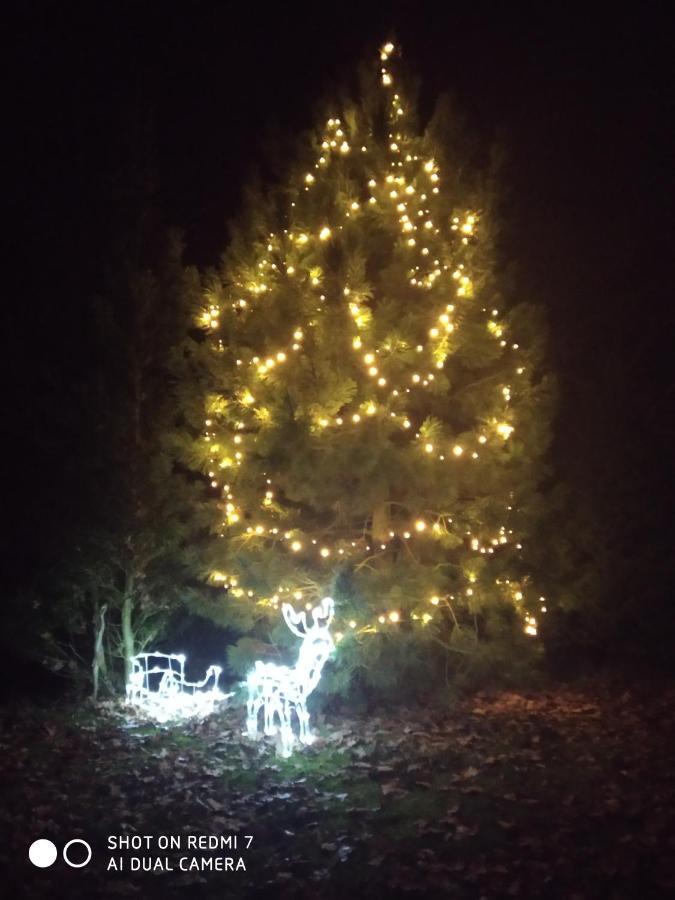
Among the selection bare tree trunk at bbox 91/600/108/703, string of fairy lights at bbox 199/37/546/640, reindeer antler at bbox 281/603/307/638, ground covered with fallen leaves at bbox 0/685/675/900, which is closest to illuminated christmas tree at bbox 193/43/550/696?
string of fairy lights at bbox 199/37/546/640

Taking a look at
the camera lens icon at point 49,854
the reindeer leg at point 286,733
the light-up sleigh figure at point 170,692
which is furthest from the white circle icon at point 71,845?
the light-up sleigh figure at point 170,692

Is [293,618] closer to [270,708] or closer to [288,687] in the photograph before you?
[288,687]

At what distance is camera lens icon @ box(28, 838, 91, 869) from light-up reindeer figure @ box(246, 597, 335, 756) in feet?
7.55

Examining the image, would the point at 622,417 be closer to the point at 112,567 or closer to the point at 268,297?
the point at 268,297

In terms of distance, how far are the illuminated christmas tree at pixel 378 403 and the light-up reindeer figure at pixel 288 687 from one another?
0.64 m

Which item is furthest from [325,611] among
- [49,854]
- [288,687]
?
[49,854]

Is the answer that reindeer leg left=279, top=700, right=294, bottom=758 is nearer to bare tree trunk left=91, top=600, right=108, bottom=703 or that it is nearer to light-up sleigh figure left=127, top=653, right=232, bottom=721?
light-up sleigh figure left=127, top=653, right=232, bottom=721

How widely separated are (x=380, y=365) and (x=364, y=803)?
13.9 ft

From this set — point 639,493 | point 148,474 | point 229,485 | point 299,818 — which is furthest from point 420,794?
point 639,493

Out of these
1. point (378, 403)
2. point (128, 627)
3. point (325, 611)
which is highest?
point (378, 403)

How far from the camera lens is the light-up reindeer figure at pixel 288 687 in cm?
740

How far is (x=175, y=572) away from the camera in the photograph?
9516mm

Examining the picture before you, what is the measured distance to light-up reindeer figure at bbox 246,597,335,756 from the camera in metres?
7.40

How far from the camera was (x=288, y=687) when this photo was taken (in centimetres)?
741
